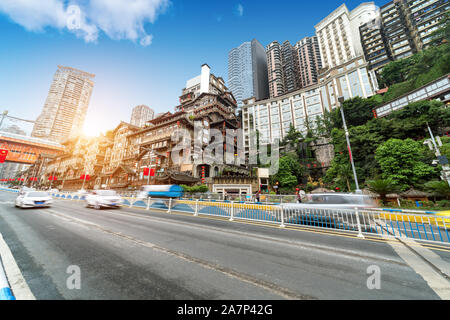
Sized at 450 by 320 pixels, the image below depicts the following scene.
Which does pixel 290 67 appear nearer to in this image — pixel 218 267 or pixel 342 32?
pixel 342 32

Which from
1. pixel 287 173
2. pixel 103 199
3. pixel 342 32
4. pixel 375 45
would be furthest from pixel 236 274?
pixel 342 32

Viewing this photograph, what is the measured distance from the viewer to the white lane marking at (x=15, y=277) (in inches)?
91.7

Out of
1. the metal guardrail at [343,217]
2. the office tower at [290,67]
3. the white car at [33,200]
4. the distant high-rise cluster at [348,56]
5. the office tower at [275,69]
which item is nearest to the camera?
the metal guardrail at [343,217]

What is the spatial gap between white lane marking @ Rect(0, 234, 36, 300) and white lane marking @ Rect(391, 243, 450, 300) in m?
6.22

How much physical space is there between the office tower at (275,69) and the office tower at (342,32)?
21.0 metres

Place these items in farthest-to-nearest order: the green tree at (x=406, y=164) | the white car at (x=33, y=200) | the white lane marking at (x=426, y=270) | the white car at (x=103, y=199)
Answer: the green tree at (x=406, y=164) < the white car at (x=103, y=199) < the white car at (x=33, y=200) < the white lane marking at (x=426, y=270)

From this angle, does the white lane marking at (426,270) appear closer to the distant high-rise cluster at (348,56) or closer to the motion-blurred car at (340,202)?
the motion-blurred car at (340,202)

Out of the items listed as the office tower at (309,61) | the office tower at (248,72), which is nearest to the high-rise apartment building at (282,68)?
the office tower at (309,61)

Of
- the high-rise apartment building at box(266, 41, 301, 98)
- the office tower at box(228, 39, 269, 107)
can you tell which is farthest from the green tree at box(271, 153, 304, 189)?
the office tower at box(228, 39, 269, 107)

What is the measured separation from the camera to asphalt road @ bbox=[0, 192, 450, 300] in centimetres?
249

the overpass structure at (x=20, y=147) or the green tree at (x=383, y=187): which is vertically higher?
the overpass structure at (x=20, y=147)

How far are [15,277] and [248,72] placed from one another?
10429cm
